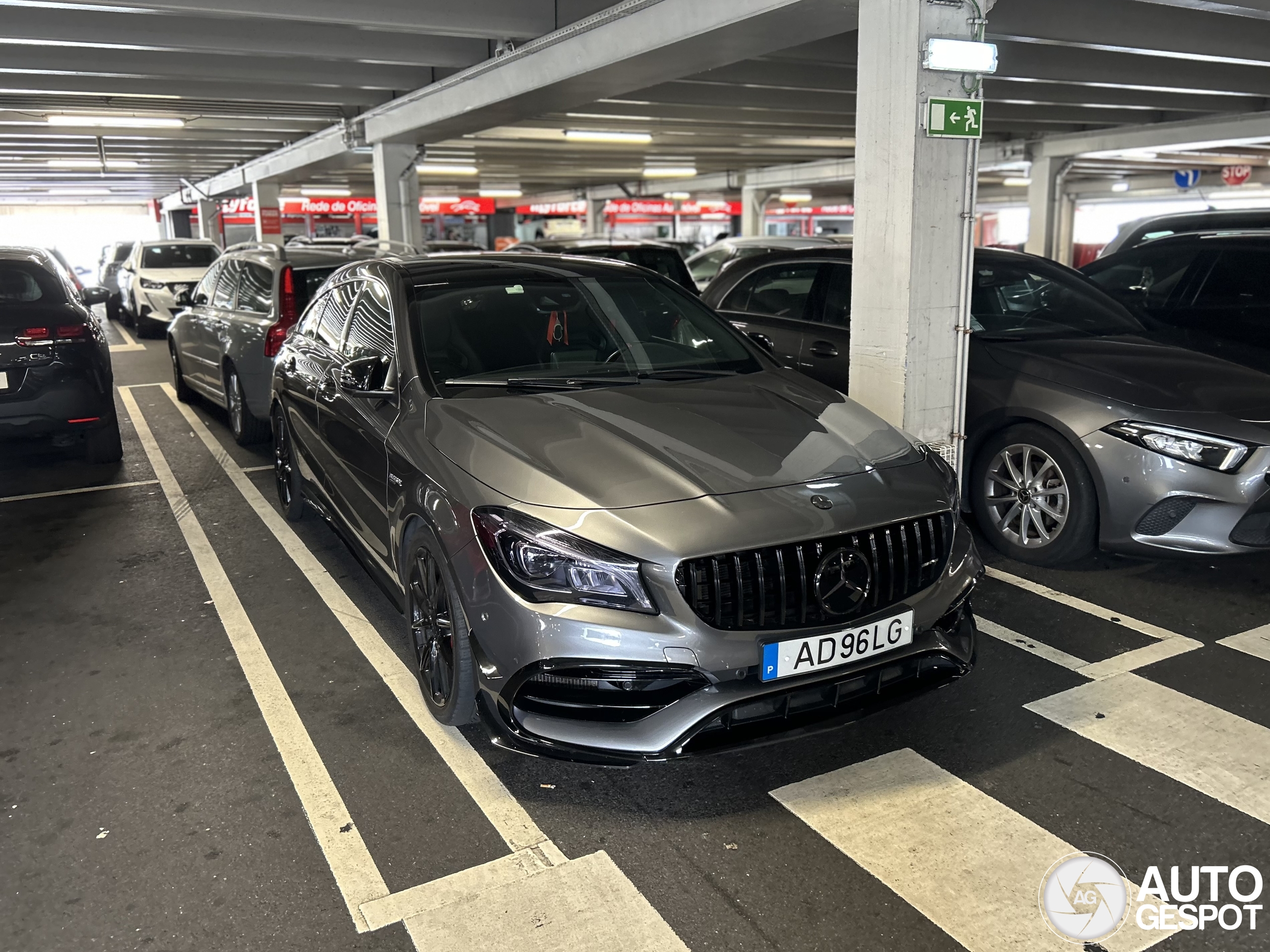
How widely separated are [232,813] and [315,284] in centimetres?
499

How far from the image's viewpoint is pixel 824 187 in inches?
1208

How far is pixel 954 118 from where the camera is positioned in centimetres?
508

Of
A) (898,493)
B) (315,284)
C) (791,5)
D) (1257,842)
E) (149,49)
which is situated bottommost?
(1257,842)

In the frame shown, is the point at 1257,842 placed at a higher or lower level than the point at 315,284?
lower

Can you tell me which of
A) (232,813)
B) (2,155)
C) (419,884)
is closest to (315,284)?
(232,813)

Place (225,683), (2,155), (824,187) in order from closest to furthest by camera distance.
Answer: (225,683) < (2,155) < (824,187)

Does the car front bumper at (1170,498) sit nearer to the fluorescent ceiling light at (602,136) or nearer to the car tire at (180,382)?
the car tire at (180,382)

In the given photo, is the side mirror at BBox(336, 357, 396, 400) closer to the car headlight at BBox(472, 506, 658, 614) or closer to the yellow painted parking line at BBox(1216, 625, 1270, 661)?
the car headlight at BBox(472, 506, 658, 614)

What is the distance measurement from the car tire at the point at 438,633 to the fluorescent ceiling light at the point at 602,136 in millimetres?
14251

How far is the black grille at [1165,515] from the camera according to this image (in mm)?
4504

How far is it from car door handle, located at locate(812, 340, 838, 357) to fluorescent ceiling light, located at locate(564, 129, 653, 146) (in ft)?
37.4

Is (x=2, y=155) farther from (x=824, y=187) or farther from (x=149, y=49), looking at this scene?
(x=824, y=187)

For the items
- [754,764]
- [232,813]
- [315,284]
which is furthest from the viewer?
[315,284]

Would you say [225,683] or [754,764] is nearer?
[754,764]
